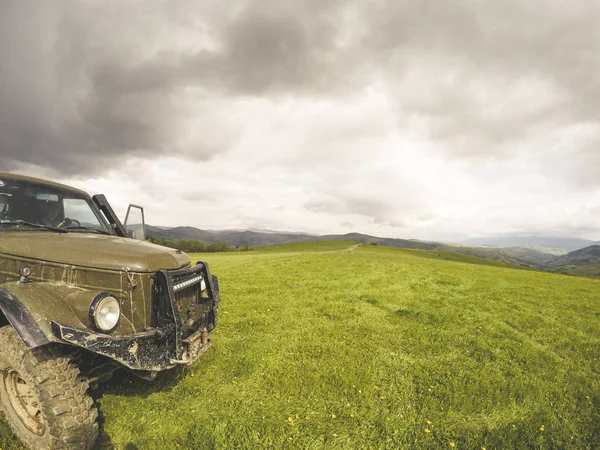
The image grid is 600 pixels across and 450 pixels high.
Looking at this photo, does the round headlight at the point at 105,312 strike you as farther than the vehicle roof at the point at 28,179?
No

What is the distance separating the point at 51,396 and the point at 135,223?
3.74 meters

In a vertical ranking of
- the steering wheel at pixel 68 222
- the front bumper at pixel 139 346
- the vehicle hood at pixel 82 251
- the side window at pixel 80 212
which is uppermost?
the side window at pixel 80 212

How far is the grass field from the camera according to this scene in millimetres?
4531

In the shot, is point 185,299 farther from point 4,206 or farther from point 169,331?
point 4,206

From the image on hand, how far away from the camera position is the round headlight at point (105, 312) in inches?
152

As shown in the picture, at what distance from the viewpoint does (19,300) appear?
3.76 m

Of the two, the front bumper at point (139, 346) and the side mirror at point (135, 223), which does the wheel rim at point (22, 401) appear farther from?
the side mirror at point (135, 223)

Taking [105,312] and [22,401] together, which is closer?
[105,312]

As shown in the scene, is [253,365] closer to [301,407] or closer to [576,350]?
[301,407]

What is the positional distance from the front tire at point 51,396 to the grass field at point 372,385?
374 millimetres

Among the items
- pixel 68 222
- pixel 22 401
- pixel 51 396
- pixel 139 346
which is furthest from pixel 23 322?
pixel 68 222

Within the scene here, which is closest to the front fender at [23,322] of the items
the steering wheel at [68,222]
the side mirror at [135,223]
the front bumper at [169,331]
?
the front bumper at [169,331]

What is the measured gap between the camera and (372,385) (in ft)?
19.2

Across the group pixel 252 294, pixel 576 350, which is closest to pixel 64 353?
pixel 252 294
